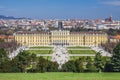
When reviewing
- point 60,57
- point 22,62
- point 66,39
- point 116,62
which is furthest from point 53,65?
point 66,39

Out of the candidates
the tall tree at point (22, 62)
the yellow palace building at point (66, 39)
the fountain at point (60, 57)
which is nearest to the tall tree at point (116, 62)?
the tall tree at point (22, 62)

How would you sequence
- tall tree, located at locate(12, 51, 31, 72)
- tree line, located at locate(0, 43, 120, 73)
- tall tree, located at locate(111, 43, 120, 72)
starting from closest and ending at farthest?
tall tree, located at locate(111, 43, 120, 72), tree line, located at locate(0, 43, 120, 73), tall tree, located at locate(12, 51, 31, 72)

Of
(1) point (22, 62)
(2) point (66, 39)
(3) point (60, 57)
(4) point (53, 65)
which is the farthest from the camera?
(2) point (66, 39)

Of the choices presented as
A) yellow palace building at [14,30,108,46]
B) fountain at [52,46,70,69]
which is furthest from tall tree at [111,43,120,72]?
yellow palace building at [14,30,108,46]

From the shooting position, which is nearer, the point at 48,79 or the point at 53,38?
the point at 48,79

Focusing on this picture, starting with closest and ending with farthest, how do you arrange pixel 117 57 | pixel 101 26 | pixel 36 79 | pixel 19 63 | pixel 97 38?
pixel 36 79
pixel 117 57
pixel 19 63
pixel 97 38
pixel 101 26

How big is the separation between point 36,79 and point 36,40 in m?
36.6

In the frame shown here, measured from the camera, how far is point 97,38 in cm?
4769

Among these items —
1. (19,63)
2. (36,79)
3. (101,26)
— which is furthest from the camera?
(101,26)

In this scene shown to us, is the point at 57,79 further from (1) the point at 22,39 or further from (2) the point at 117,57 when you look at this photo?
(1) the point at 22,39

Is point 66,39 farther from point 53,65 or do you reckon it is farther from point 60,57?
point 53,65

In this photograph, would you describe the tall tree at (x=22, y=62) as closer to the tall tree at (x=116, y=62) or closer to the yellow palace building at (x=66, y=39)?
the tall tree at (x=116, y=62)

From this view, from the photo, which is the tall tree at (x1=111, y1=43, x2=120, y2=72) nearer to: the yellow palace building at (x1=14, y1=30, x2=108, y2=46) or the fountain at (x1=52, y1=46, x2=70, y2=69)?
the fountain at (x1=52, y1=46, x2=70, y2=69)

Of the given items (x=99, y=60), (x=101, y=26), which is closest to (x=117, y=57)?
(x=99, y=60)
